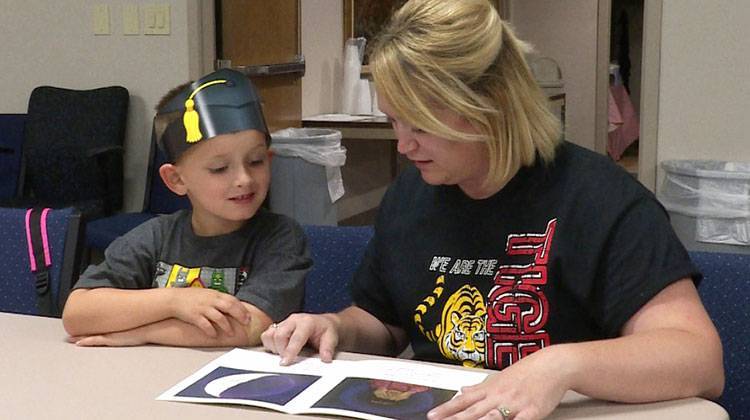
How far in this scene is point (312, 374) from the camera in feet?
4.04

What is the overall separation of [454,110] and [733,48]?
2.17m

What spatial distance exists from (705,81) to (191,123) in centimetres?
220

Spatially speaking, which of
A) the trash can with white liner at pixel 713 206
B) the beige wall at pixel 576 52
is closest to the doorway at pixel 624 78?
the beige wall at pixel 576 52

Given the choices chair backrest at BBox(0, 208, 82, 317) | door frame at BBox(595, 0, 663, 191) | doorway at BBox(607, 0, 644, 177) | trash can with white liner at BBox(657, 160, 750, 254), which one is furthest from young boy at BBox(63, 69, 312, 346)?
doorway at BBox(607, 0, 644, 177)

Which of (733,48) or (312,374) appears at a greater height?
(733,48)

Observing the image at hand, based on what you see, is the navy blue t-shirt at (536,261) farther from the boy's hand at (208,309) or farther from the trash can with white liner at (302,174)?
the trash can with white liner at (302,174)

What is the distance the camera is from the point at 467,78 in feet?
4.11

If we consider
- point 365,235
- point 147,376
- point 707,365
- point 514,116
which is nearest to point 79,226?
point 365,235

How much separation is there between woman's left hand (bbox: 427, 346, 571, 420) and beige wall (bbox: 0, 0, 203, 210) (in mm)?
3060

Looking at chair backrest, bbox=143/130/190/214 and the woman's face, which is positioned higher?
the woman's face

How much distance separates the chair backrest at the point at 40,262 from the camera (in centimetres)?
184

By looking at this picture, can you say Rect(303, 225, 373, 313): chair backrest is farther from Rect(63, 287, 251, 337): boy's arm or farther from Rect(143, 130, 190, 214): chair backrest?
Rect(143, 130, 190, 214): chair backrest

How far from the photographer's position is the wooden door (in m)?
4.10

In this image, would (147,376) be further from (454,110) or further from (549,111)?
(549,111)
